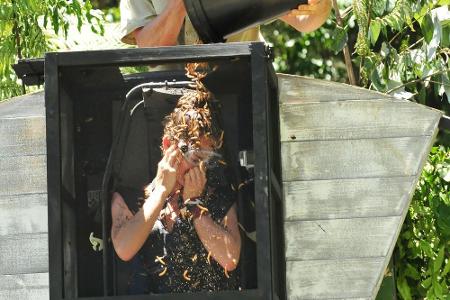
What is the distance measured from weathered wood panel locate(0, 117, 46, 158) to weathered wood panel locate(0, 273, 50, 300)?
0.32 metres

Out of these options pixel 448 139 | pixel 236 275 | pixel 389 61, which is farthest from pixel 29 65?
→ pixel 448 139

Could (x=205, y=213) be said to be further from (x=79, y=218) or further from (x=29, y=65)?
(x=29, y=65)

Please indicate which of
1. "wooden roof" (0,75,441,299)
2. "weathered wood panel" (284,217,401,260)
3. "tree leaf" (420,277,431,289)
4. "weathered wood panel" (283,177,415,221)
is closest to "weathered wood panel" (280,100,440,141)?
"wooden roof" (0,75,441,299)

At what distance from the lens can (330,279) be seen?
3.32m

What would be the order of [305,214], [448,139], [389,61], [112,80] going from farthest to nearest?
[448,139] → [389,61] → [305,214] → [112,80]

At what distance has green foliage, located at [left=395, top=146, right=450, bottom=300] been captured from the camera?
3945 millimetres

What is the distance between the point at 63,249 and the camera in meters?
2.89

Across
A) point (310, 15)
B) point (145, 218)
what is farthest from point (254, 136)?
point (310, 15)

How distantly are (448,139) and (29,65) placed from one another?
2.84 m

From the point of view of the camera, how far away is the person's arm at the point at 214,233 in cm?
294

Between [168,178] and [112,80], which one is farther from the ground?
[112,80]

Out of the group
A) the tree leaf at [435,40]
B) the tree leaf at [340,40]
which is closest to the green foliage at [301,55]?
the tree leaf at [340,40]

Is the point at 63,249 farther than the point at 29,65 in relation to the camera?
No

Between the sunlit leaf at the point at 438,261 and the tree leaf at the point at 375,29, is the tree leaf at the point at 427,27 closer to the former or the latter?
the tree leaf at the point at 375,29
